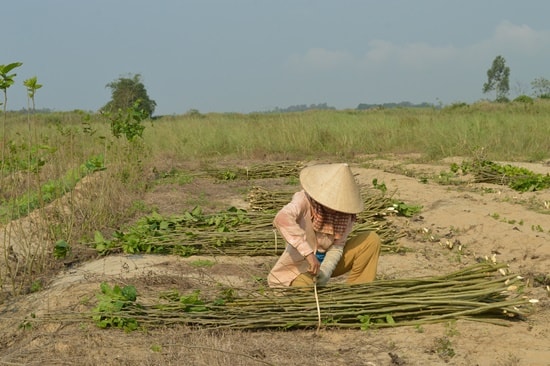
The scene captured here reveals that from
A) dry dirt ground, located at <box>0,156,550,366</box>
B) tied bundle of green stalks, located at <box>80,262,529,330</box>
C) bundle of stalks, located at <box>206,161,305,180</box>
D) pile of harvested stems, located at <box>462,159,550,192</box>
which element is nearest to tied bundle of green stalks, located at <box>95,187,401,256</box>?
dry dirt ground, located at <box>0,156,550,366</box>

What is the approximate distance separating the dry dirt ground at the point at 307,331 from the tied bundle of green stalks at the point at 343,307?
0.20 ft

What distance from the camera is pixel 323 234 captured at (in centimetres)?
420

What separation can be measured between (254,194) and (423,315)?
14.8 feet

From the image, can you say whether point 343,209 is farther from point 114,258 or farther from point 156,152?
point 156,152

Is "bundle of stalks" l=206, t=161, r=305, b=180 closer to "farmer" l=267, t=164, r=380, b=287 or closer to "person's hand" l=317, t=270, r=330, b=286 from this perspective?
"farmer" l=267, t=164, r=380, b=287

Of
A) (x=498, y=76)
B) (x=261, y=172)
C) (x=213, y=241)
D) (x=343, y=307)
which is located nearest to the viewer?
(x=343, y=307)

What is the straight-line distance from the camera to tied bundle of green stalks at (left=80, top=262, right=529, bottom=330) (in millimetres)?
3730

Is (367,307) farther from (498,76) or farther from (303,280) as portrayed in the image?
(498,76)

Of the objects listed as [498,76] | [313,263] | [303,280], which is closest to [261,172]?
[303,280]

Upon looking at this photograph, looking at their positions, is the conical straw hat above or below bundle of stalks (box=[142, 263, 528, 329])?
above

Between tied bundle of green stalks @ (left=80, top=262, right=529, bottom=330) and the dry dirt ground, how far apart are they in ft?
0.20

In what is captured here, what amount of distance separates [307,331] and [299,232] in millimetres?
582

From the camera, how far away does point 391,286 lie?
3908 millimetres

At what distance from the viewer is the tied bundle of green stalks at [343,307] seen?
3730 millimetres
